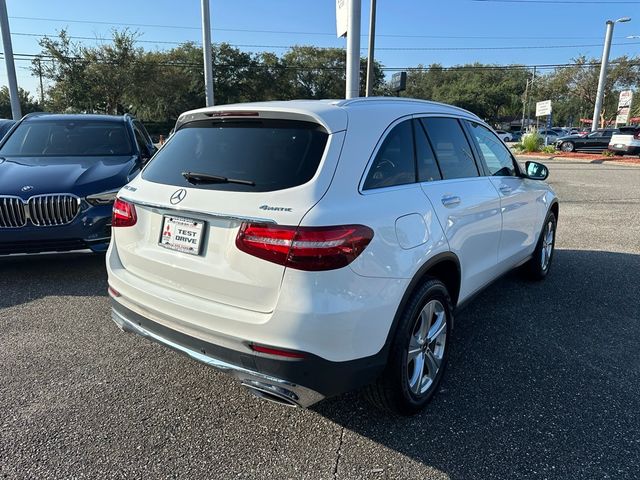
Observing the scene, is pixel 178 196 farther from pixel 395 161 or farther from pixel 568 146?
pixel 568 146

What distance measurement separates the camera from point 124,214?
2.88m

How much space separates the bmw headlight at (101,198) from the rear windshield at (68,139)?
1.40 meters

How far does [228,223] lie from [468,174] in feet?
6.25

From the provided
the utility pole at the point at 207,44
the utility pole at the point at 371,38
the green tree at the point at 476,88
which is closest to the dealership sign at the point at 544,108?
the utility pole at the point at 371,38

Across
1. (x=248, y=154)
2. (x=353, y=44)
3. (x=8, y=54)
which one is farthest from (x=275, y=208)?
(x=8, y=54)

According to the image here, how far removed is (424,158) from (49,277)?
4.21 meters

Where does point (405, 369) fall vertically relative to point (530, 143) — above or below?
above

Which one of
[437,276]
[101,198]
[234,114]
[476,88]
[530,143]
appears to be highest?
[476,88]

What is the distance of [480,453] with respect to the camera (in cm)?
244

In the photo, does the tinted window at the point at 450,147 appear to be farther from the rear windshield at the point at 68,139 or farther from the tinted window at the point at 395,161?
the rear windshield at the point at 68,139

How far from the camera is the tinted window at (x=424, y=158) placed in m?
2.89

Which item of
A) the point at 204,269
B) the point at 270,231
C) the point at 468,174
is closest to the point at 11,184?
the point at 204,269

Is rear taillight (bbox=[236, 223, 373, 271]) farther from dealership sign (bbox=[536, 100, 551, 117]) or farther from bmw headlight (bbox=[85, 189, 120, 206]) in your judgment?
dealership sign (bbox=[536, 100, 551, 117])

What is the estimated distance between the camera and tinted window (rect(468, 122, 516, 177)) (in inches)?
148
